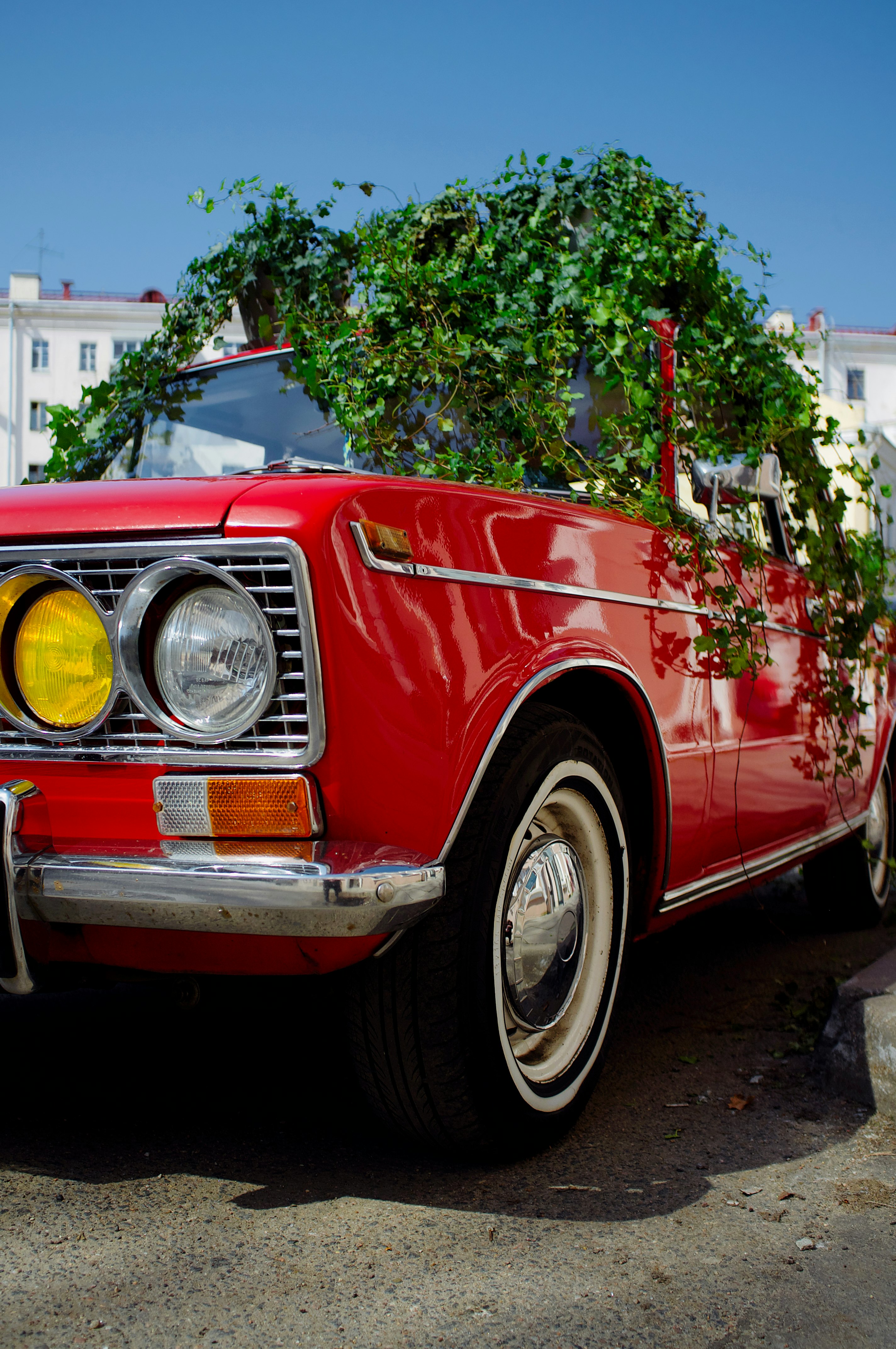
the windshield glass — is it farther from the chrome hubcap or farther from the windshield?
the chrome hubcap

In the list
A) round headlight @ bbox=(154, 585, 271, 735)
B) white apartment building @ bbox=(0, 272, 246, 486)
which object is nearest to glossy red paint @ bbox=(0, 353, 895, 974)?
round headlight @ bbox=(154, 585, 271, 735)

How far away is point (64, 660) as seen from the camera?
76.1 inches

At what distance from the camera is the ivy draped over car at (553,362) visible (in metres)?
2.93

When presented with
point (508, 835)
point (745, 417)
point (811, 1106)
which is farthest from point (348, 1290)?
point (745, 417)

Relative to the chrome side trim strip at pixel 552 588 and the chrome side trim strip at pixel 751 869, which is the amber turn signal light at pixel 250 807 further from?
the chrome side trim strip at pixel 751 869

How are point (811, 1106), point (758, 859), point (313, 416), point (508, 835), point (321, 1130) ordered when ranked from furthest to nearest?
point (758, 859)
point (313, 416)
point (811, 1106)
point (321, 1130)
point (508, 835)

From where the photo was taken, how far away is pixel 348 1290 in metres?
1.70

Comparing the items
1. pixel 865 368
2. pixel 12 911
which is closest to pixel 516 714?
pixel 12 911

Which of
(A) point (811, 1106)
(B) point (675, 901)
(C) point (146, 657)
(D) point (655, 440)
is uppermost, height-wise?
(D) point (655, 440)

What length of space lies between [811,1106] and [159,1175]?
143cm

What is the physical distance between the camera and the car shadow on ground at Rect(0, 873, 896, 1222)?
6.84 feet

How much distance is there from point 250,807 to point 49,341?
150 feet

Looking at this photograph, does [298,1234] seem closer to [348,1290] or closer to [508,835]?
[348,1290]

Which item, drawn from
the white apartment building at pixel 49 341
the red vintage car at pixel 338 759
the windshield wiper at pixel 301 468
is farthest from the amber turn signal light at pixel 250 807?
the white apartment building at pixel 49 341
